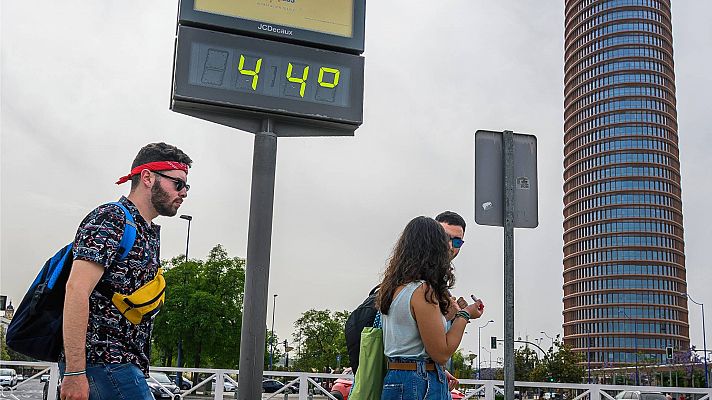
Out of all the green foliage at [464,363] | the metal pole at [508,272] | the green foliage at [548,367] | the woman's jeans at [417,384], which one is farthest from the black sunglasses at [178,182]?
the green foliage at [464,363]

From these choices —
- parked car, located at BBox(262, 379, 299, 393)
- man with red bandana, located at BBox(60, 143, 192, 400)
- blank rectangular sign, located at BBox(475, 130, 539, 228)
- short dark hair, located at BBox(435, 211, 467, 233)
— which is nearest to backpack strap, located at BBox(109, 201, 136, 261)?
man with red bandana, located at BBox(60, 143, 192, 400)

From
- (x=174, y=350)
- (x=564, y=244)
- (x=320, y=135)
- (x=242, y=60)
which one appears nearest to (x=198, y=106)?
(x=242, y=60)

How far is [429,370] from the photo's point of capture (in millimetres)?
4348

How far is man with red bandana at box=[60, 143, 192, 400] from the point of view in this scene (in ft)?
12.1

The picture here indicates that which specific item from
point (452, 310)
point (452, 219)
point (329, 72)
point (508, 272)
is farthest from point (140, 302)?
point (329, 72)

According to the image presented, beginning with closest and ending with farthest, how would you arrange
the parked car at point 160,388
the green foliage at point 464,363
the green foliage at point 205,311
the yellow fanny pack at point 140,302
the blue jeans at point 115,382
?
the blue jeans at point 115,382
the yellow fanny pack at point 140,302
the parked car at point 160,388
the green foliage at point 205,311
the green foliage at point 464,363

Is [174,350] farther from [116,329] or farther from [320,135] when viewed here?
[116,329]

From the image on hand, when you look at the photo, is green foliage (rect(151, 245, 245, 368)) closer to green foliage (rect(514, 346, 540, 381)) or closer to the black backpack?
the black backpack

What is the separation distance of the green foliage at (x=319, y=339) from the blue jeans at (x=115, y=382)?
223 feet

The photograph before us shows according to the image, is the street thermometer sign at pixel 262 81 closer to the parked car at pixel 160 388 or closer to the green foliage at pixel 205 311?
the parked car at pixel 160 388

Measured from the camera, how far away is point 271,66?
8.31 meters

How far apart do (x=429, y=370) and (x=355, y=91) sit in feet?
15.3

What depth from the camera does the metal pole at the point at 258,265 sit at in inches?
320

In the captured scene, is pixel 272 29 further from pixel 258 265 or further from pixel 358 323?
pixel 358 323
